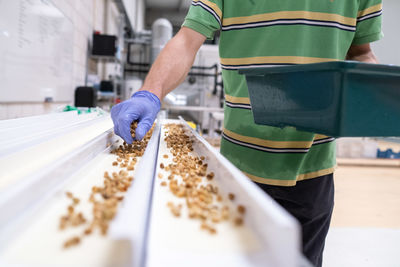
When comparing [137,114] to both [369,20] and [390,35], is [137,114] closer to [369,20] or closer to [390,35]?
[369,20]

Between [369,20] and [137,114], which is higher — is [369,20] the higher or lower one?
the higher one

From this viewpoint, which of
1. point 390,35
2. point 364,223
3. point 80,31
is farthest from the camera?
point 390,35

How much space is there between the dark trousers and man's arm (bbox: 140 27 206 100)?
0.52 meters

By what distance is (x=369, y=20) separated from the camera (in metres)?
0.97

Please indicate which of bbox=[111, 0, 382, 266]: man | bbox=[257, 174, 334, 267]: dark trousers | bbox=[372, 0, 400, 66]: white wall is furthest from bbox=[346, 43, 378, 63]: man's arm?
bbox=[372, 0, 400, 66]: white wall

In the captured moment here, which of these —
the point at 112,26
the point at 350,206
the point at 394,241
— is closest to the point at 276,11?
the point at 394,241

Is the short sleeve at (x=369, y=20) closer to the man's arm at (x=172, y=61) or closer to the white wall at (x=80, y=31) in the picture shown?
the man's arm at (x=172, y=61)

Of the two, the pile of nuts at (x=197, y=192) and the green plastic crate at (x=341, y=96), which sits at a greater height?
the green plastic crate at (x=341, y=96)

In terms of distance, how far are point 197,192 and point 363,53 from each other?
93 cm

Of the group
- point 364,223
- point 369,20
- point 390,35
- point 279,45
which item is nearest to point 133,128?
point 279,45

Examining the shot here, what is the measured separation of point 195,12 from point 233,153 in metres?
0.54

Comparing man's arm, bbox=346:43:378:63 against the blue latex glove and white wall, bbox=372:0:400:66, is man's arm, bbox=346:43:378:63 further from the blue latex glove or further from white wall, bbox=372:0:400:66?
white wall, bbox=372:0:400:66

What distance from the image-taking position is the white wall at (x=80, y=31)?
2.21 metres

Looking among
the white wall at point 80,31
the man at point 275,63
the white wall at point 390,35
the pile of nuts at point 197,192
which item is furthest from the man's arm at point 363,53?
the white wall at point 390,35
